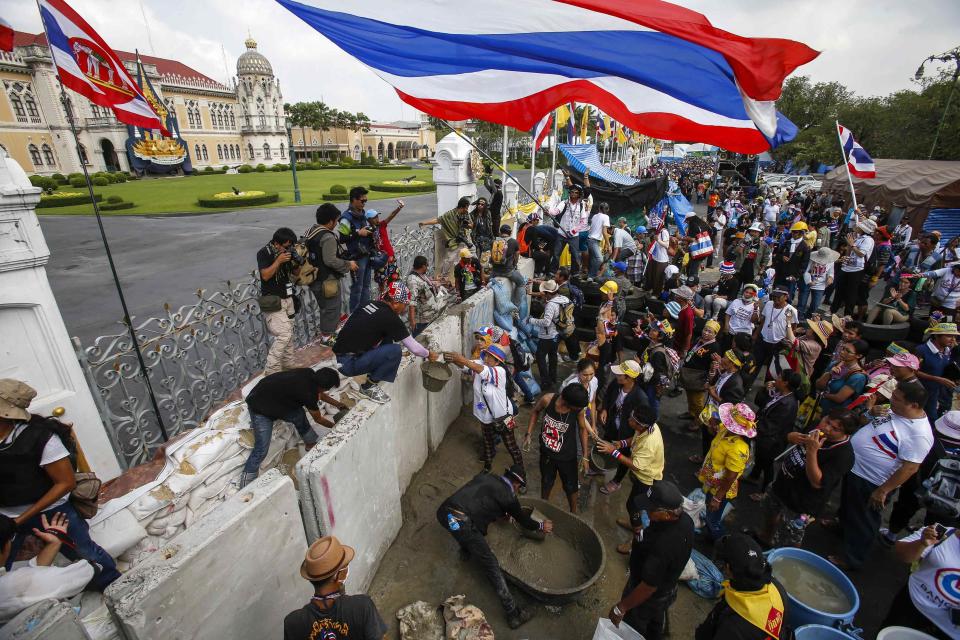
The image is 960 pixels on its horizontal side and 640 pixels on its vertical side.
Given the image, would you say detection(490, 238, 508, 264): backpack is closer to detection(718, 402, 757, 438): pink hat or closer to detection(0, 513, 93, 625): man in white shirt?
detection(718, 402, 757, 438): pink hat

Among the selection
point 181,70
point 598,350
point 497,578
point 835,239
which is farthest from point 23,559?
point 181,70

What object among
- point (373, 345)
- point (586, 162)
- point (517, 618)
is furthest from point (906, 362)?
point (586, 162)

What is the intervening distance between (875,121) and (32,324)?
43.5 m

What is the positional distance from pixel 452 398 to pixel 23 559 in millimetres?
4339

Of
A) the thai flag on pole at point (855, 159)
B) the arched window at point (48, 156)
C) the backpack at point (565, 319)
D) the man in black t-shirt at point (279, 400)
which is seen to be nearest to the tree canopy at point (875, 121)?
the thai flag on pole at point (855, 159)

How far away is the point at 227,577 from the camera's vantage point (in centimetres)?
272

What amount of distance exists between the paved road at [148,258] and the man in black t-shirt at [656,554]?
8.44m

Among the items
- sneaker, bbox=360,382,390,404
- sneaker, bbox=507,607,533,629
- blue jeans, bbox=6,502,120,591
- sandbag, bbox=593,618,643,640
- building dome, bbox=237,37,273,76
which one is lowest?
sneaker, bbox=507,607,533,629

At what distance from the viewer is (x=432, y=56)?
4.48m

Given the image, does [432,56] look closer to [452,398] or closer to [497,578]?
[452,398]

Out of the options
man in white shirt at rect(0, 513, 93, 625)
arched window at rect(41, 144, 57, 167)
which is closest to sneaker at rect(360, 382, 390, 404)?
man in white shirt at rect(0, 513, 93, 625)

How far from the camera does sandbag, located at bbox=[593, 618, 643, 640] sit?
3114mm

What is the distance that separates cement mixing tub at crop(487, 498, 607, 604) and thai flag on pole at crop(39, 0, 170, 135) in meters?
5.38

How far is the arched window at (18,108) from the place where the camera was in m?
43.5
